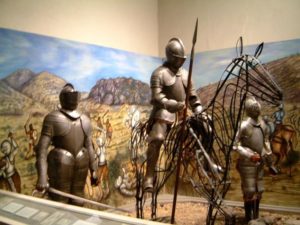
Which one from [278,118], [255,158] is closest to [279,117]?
[278,118]

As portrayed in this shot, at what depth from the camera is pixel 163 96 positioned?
270 cm

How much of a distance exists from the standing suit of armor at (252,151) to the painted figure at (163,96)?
2.04 ft

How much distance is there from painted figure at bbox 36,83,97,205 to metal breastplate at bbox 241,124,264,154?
142 centimetres

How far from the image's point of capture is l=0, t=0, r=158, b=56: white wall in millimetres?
3408

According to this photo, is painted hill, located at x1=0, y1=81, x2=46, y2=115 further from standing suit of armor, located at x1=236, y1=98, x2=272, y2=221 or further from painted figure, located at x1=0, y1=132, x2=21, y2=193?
standing suit of armor, located at x1=236, y1=98, x2=272, y2=221

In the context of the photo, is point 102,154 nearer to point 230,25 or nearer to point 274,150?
point 274,150

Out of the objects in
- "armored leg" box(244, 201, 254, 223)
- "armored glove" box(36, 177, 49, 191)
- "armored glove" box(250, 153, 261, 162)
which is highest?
"armored glove" box(250, 153, 261, 162)

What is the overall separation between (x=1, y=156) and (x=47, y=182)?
0.90 meters

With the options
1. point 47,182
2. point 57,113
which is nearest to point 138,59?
point 57,113

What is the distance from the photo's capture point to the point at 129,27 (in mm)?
4809

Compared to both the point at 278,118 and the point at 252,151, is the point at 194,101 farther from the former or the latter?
the point at 278,118

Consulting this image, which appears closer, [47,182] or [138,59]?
[47,182]

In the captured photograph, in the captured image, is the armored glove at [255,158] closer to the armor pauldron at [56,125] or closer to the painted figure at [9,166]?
the armor pauldron at [56,125]

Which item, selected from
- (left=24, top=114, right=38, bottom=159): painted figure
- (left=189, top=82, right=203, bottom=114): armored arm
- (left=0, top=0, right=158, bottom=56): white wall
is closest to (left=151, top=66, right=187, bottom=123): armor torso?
(left=189, top=82, right=203, bottom=114): armored arm
